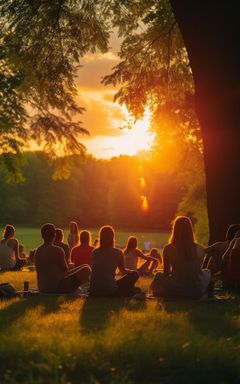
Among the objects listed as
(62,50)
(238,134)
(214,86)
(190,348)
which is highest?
(62,50)

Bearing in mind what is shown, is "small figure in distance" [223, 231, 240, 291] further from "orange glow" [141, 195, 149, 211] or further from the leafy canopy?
"orange glow" [141, 195, 149, 211]

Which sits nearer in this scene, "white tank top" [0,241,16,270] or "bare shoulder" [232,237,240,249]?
"bare shoulder" [232,237,240,249]

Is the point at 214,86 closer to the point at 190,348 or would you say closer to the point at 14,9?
the point at 14,9

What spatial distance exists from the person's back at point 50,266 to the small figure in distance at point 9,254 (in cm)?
879

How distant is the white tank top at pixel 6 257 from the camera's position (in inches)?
857

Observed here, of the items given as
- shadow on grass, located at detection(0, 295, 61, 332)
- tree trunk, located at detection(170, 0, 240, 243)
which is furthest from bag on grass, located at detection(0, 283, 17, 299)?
tree trunk, located at detection(170, 0, 240, 243)

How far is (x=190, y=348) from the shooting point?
678 centimetres

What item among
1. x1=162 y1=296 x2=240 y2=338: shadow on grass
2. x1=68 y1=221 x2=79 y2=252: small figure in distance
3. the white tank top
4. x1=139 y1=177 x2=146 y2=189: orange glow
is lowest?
x1=162 y1=296 x2=240 y2=338: shadow on grass

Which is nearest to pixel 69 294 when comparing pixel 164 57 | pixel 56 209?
pixel 164 57

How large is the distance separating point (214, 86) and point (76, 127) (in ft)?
42.8

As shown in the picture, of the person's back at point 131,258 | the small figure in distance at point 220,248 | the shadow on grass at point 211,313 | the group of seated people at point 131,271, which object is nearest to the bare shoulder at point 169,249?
the group of seated people at point 131,271

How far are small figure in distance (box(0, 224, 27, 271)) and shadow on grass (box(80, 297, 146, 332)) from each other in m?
10.2

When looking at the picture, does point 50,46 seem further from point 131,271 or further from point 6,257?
point 131,271

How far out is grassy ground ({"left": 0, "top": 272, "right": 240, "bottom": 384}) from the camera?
6.25 m
